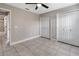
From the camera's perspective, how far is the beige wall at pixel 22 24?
4.05m

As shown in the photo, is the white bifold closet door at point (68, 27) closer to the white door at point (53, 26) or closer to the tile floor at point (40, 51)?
the white door at point (53, 26)

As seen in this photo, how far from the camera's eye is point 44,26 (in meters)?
6.08

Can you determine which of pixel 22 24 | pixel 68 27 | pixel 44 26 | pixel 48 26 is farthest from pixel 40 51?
pixel 44 26

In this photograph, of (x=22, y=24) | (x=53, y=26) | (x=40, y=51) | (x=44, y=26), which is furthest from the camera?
(x=44, y=26)

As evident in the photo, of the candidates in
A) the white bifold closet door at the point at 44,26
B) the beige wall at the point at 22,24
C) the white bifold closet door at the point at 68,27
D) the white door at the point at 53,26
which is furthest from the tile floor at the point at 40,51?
the white bifold closet door at the point at 44,26

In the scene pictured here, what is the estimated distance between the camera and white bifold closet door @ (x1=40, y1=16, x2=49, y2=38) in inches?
228

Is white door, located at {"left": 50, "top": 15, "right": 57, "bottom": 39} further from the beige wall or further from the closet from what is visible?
the beige wall

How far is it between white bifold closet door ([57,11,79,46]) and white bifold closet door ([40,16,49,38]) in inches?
48.8

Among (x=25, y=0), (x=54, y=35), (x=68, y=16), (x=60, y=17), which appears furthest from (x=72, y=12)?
(x=25, y=0)

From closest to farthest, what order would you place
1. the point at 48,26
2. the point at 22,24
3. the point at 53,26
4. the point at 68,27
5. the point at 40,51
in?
1. the point at 40,51
2. the point at 68,27
3. the point at 22,24
4. the point at 53,26
5. the point at 48,26

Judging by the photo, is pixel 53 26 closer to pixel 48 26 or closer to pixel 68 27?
pixel 48 26

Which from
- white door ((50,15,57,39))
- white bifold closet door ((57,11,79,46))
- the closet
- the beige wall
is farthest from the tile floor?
the closet

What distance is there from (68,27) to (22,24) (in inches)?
116

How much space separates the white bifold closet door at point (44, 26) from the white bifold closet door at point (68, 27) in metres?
1.24
